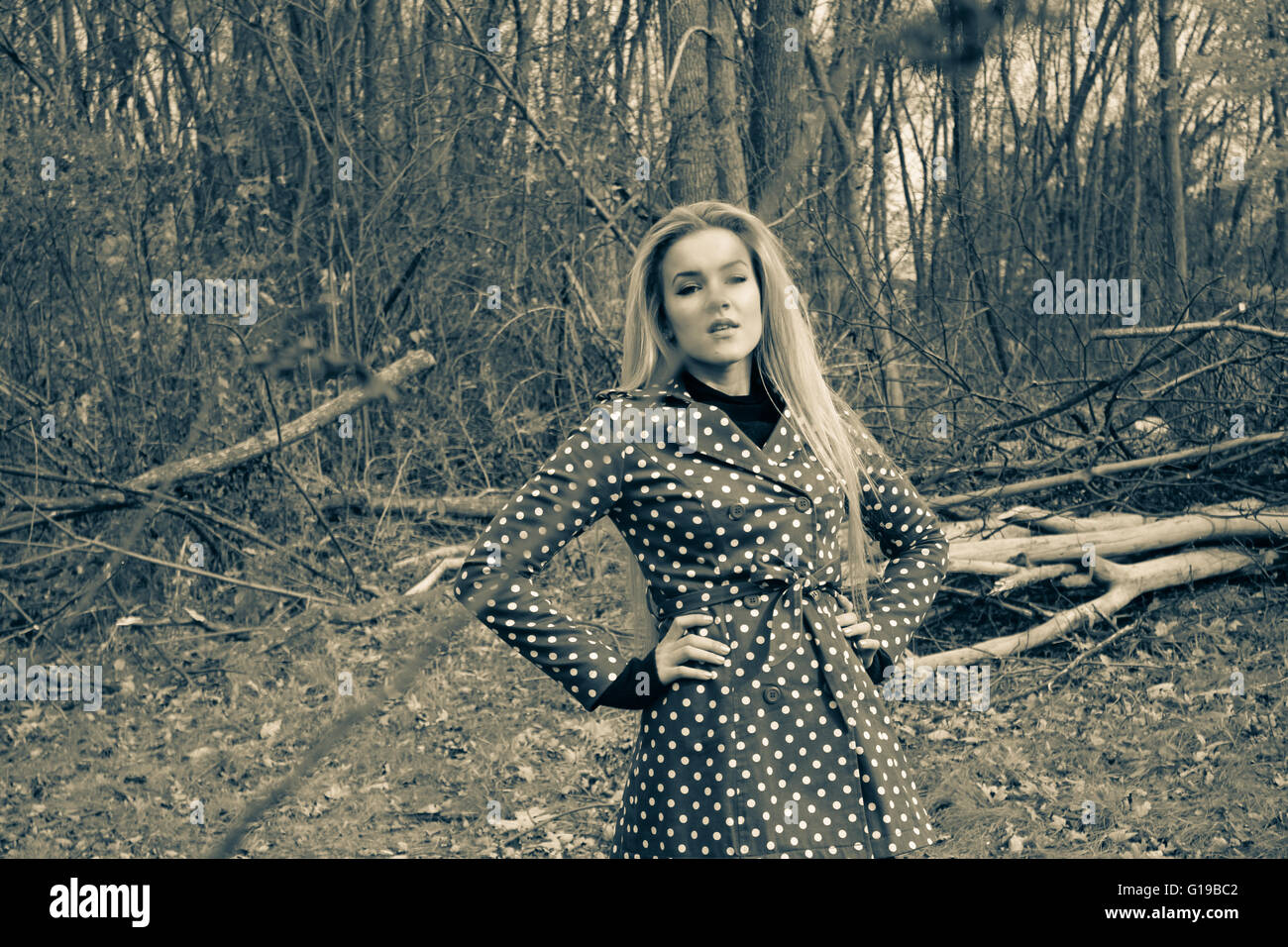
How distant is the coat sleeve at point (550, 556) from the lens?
236cm

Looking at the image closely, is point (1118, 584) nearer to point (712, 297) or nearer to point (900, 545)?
point (900, 545)

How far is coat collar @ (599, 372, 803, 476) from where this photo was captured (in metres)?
2.46

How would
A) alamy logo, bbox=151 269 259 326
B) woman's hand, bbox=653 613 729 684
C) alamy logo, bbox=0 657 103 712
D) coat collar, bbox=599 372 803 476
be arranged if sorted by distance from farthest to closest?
→ alamy logo, bbox=151 269 259 326 → alamy logo, bbox=0 657 103 712 → coat collar, bbox=599 372 803 476 → woman's hand, bbox=653 613 729 684

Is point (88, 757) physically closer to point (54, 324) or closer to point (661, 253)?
point (54, 324)

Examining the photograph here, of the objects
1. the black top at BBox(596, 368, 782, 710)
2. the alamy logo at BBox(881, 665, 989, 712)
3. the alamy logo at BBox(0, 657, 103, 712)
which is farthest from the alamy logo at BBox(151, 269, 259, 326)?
the black top at BBox(596, 368, 782, 710)

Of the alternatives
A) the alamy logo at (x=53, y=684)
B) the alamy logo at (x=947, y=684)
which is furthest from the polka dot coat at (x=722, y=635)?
the alamy logo at (x=53, y=684)

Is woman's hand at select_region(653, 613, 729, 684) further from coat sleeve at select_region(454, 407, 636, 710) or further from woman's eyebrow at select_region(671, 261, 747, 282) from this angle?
woman's eyebrow at select_region(671, 261, 747, 282)

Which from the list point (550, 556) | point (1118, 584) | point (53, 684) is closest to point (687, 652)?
point (550, 556)

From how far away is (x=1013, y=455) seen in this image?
22.8 ft

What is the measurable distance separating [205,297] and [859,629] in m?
6.92

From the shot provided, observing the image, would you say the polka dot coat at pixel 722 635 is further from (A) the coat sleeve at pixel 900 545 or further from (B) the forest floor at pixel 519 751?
(B) the forest floor at pixel 519 751

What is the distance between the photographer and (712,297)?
2.49 metres

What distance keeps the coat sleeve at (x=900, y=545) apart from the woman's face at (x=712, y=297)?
0.40m
